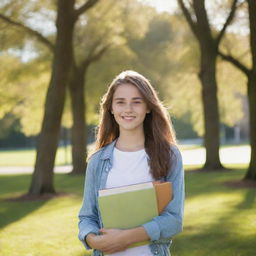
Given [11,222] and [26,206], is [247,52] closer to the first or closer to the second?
[26,206]

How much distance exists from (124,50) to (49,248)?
55.1 ft

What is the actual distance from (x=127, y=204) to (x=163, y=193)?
0.20 meters

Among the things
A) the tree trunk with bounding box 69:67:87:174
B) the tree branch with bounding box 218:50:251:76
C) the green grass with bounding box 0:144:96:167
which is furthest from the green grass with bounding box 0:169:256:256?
the green grass with bounding box 0:144:96:167

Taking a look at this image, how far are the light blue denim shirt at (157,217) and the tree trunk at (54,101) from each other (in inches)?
446

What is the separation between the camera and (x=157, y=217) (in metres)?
2.93

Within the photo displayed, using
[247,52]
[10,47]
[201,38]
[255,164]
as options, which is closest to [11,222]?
[255,164]

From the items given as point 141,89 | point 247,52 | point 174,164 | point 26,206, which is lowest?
point 26,206

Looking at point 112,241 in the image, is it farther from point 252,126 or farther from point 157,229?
point 252,126

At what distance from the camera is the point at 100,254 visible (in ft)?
10.0

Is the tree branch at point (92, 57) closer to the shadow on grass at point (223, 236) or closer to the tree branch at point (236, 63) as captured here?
the tree branch at point (236, 63)

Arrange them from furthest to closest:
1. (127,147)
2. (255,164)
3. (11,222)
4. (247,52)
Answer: (247,52) < (255,164) < (11,222) < (127,147)

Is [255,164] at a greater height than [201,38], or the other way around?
[201,38]

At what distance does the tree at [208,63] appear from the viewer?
1936 cm

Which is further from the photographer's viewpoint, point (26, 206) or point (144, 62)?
point (144, 62)
